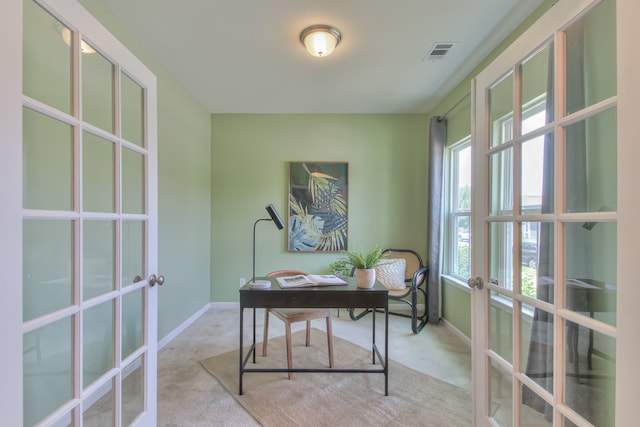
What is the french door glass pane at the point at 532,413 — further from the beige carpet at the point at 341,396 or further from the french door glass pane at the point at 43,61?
the french door glass pane at the point at 43,61

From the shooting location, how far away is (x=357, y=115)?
371 cm

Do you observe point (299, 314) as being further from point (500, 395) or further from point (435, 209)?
point (435, 209)

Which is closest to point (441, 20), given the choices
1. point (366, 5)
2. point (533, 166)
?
point (366, 5)

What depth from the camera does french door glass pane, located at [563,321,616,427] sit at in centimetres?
89

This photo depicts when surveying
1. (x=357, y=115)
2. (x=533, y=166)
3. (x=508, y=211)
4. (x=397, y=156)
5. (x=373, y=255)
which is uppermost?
(x=357, y=115)

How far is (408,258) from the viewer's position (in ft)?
11.8

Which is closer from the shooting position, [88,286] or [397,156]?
[88,286]

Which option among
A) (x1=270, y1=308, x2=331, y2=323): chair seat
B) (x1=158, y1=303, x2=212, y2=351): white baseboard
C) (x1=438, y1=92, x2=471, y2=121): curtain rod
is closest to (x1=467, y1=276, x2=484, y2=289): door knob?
(x1=270, y1=308, x2=331, y2=323): chair seat

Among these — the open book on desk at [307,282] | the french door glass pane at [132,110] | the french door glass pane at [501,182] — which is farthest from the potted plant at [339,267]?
the french door glass pane at [132,110]

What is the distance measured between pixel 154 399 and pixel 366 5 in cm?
256

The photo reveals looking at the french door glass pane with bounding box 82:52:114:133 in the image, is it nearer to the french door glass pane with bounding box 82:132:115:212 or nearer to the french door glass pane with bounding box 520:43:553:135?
the french door glass pane with bounding box 82:132:115:212

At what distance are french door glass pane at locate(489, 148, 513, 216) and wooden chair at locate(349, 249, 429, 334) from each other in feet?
5.70

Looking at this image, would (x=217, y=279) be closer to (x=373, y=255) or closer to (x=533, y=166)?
(x=373, y=255)

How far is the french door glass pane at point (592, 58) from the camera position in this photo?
883mm
